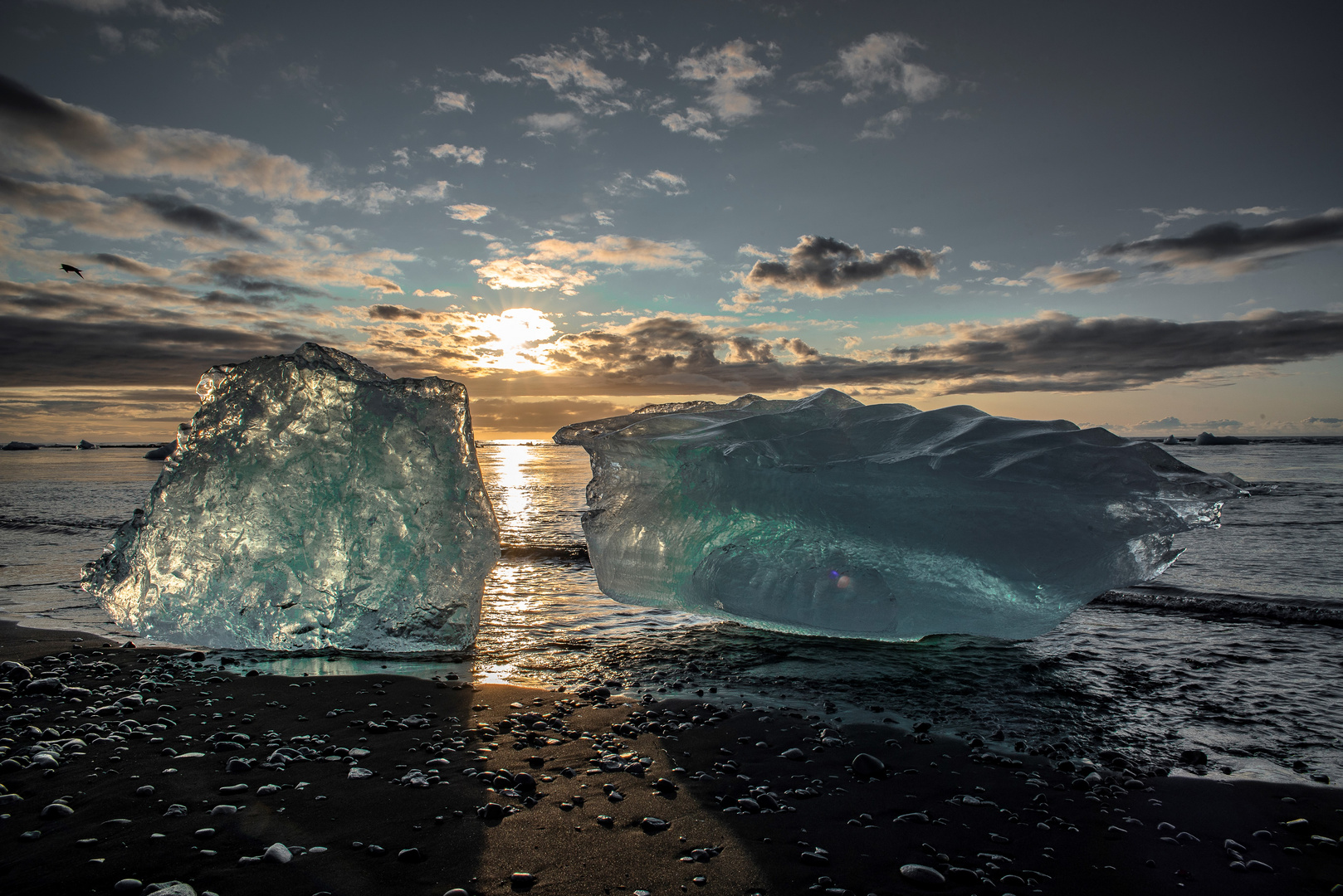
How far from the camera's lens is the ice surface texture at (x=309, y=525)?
592cm

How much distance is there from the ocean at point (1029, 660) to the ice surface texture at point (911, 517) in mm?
467

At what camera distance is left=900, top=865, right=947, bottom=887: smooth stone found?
2.50 m

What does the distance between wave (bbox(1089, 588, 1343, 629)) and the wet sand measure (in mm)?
4444

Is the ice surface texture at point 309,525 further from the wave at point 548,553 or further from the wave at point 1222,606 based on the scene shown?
the wave at point 1222,606

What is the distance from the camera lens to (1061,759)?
3.61 m

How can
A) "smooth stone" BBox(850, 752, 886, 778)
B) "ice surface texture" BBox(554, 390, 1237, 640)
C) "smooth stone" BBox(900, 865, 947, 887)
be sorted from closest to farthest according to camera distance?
"smooth stone" BBox(900, 865, 947, 887), "smooth stone" BBox(850, 752, 886, 778), "ice surface texture" BBox(554, 390, 1237, 640)

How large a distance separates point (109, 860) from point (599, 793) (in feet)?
6.34

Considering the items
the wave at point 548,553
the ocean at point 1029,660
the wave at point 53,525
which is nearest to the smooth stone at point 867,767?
the ocean at point 1029,660

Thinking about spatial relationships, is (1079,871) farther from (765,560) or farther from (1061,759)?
(765,560)

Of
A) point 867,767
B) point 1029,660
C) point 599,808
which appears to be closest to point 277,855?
point 599,808

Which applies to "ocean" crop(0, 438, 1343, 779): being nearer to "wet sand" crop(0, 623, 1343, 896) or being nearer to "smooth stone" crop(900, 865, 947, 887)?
"wet sand" crop(0, 623, 1343, 896)

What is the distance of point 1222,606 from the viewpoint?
715cm

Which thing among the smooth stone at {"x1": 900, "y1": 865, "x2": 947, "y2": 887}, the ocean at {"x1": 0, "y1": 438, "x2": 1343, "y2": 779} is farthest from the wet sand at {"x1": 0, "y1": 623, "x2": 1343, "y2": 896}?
the ocean at {"x1": 0, "y1": 438, "x2": 1343, "y2": 779}

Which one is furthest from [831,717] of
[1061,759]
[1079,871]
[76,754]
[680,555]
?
[76,754]
